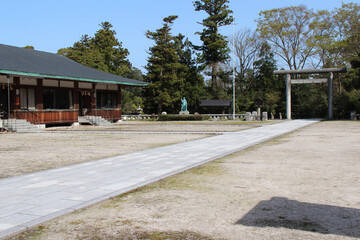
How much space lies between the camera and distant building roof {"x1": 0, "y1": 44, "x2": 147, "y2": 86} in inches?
824

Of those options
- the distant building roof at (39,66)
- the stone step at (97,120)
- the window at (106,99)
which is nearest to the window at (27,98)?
the distant building roof at (39,66)

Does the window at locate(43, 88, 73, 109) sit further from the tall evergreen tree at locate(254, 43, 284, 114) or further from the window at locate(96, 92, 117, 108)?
the tall evergreen tree at locate(254, 43, 284, 114)

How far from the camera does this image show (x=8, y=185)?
591cm

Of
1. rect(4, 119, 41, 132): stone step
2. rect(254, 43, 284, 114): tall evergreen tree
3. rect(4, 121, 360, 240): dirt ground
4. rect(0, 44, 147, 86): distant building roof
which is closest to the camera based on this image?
rect(4, 121, 360, 240): dirt ground

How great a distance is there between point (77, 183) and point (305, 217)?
382 cm

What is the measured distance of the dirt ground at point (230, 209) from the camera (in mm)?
3584

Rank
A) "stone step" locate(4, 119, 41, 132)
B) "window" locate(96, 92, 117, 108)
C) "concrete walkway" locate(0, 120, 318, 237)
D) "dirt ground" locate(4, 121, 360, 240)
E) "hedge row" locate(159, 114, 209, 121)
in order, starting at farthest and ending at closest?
"hedge row" locate(159, 114, 209, 121) → "window" locate(96, 92, 117, 108) → "stone step" locate(4, 119, 41, 132) → "concrete walkway" locate(0, 120, 318, 237) → "dirt ground" locate(4, 121, 360, 240)

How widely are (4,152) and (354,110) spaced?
33727mm

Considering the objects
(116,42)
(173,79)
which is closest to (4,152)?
(173,79)

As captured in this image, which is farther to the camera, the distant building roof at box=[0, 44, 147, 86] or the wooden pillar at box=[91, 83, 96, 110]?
the wooden pillar at box=[91, 83, 96, 110]

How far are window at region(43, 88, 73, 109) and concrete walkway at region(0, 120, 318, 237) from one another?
17.3 meters

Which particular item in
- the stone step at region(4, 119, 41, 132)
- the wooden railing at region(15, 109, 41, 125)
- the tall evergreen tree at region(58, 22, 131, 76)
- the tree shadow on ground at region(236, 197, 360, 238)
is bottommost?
the tree shadow on ground at region(236, 197, 360, 238)

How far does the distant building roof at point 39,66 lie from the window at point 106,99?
89.9 inches

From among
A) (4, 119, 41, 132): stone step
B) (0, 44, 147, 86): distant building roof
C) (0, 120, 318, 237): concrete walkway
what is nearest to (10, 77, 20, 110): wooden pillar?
(0, 44, 147, 86): distant building roof
